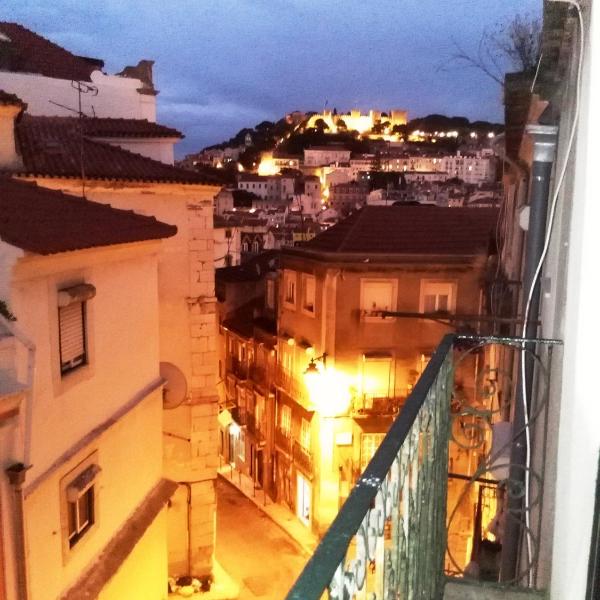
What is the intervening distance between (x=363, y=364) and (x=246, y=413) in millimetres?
9550

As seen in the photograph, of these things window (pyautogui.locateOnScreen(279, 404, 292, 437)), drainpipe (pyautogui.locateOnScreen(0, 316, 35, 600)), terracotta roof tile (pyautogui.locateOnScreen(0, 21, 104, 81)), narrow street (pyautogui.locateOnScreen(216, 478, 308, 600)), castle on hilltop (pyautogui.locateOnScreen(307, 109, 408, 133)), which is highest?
castle on hilltop (pyautogui.locateOnScreen(307, 109, 408, 133))

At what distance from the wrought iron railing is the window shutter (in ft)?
19.0

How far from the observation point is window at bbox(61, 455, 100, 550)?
860cm

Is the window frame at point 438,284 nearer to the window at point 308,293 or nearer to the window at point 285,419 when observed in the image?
the window at point 308,293

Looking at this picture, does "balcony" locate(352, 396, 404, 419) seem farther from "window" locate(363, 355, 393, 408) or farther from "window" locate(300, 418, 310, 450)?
"window" locate(300, 418, 310, 450)

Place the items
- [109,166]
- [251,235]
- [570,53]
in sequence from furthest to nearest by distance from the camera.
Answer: [251,235], [109,166], [570,53]

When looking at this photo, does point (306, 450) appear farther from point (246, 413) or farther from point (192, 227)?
point (192, 227)

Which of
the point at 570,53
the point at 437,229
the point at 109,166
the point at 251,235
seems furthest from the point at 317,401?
the point at 251,235

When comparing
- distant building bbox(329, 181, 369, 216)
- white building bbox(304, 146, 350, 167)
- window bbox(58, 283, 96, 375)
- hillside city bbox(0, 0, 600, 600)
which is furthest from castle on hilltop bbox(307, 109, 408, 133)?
window bbox(58, 283, 96, 375)

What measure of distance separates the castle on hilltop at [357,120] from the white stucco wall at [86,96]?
12901cm

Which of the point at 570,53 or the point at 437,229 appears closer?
the point at 570,53

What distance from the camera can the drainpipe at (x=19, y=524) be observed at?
6.97 metres

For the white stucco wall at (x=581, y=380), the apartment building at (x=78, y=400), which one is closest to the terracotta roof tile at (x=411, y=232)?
the apartment building at (x=78, y=400)

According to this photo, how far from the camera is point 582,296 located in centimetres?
293
